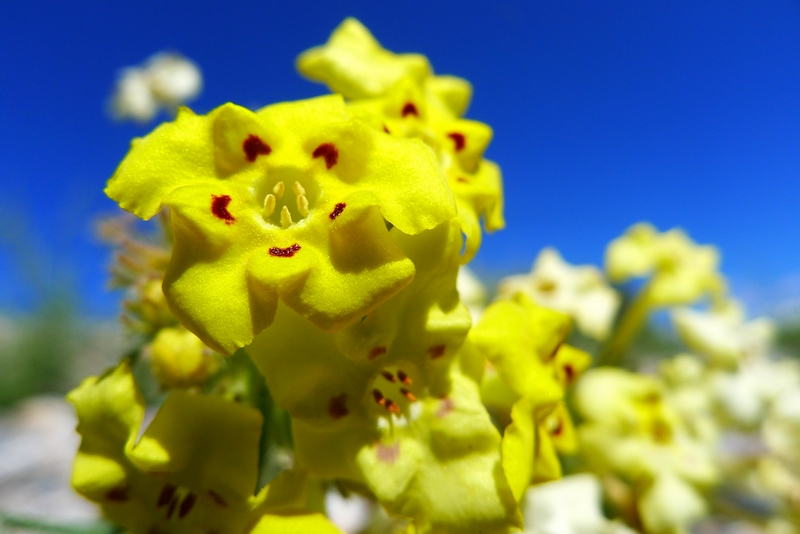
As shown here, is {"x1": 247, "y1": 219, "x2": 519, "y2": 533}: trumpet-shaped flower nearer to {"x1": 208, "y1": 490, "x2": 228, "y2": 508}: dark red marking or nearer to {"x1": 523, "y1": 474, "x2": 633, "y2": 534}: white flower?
{"x1": 208, "y1": 490, "x2": 228, "y2": 508}: dark red marking

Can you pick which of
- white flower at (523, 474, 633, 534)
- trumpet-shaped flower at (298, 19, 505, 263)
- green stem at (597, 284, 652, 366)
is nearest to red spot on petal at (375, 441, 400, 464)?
trumpet-shaped flower at (298, 19, 505, 263)

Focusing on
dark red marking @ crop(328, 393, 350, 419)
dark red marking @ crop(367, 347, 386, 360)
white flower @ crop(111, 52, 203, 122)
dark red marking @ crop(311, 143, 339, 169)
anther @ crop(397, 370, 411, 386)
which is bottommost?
dark red marking @ crop(328, 393, 350, 419)

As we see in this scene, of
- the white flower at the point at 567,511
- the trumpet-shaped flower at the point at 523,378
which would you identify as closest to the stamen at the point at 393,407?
the trumpet-shaped flower at the point at 523,378

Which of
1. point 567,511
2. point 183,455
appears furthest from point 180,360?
point 567,511

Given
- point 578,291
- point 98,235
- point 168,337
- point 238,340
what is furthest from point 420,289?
point 578,291

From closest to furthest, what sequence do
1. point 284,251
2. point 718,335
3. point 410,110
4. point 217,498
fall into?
point 284,251 < point 217,498 < point 410,110 < point 718,335

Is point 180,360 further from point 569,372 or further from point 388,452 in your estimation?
point 569,372
